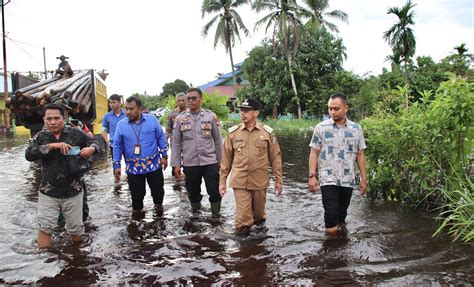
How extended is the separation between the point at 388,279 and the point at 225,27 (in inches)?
1243

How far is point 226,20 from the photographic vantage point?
33.4 metres

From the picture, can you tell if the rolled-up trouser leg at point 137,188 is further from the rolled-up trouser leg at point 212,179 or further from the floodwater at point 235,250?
the rolled-up trouser leg at point 212,179

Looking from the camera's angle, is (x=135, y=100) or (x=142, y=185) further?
(x=142, y=185)

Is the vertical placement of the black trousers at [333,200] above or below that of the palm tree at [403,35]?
below

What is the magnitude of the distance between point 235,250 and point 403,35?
27.1m

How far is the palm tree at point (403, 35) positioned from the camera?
27406 millimetres

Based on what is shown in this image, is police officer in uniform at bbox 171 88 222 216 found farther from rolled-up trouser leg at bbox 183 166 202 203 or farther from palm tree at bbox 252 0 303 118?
palm tree at bbox 252 0 303 118

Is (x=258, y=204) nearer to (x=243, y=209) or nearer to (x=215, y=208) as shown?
(x=243, y=209)

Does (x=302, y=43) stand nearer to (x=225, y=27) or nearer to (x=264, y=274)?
(x=225, y=27)

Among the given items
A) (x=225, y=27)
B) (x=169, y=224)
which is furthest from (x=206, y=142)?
(x=225, y=27)

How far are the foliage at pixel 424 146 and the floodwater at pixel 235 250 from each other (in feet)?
1.15

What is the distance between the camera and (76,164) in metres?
4.50

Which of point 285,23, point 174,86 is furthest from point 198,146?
point 174,86

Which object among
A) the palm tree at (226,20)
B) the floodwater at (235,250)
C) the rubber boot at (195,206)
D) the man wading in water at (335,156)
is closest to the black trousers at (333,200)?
the man wading in water at (335,156)
